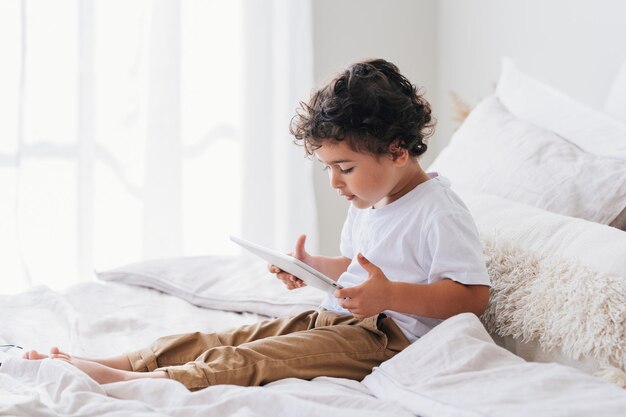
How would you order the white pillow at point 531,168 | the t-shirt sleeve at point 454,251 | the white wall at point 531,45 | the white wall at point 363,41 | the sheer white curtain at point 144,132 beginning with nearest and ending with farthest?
the t-shirt sleeve at point 454,251, the white pillow at point 531,168, the white wall at point 531,45, the sheer white curtain at point 144,132, the white wall at point 363,41

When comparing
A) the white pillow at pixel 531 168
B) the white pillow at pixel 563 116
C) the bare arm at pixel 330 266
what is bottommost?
the bare arm at pixel 330 266

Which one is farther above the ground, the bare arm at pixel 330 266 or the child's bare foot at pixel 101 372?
the bare arm at pixel 330 266

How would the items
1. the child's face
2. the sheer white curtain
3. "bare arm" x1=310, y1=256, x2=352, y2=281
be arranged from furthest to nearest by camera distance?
the sheer white curtain → "bare arm" x1=310, y1=256, x2=352, y2=281 → the child's face

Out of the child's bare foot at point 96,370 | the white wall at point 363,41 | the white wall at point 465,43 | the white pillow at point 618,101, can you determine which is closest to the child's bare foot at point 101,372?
the child's bare foot at point 96,370

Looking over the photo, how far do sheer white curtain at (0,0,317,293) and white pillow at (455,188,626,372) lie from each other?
172cm

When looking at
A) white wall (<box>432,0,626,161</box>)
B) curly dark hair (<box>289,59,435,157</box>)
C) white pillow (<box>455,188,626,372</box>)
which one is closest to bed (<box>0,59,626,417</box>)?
white pillow (<box>455,188,626,372</box>)

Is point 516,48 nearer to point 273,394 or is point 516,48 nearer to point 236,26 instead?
point 236,26

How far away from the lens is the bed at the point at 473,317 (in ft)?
3.51

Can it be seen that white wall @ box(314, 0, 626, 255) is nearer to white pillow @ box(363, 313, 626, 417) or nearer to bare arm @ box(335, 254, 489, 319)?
bare arm @ box(335, 254, 489, 319)

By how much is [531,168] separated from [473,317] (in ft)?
1.77

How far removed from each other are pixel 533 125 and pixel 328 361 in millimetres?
820

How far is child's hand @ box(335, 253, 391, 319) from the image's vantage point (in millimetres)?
1267

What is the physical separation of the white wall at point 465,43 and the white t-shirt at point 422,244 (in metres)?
1.06

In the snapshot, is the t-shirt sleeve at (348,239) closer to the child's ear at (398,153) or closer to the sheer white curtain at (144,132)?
the child's ear at (398,153)
